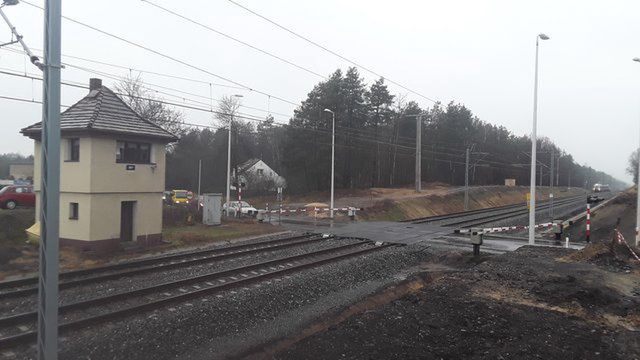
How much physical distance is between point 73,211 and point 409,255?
13444 mm

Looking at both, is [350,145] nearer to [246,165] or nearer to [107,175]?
[246,165]

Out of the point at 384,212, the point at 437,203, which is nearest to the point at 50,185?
the point at 384,212

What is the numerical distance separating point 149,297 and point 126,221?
9731mm

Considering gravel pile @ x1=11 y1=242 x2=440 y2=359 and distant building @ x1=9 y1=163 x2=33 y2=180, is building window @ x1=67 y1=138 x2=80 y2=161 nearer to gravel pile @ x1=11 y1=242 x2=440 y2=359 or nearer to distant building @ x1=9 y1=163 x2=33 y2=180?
gravel pile @ x1=11 y1=242 x2=440 y2=359

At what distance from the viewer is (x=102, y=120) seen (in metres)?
19.0

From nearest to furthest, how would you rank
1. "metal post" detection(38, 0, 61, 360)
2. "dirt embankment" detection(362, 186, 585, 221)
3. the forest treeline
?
"metal post" detection(38, 0, 61, 360) < "dirt embankment" detection(362, 186, 585, 221) < the forest treeline

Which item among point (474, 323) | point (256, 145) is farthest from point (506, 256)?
point (256, 145)

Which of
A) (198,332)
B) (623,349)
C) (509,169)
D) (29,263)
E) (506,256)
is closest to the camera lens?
(623,349)

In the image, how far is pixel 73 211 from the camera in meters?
18.5

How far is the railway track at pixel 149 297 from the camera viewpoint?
8.70 metres

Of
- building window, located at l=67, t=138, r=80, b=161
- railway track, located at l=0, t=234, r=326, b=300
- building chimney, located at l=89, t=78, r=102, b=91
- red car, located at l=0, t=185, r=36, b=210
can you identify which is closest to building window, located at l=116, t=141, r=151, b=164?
building window, located at l=67, t=138, r=80, b=161

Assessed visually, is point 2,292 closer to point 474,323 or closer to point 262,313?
point 262,313

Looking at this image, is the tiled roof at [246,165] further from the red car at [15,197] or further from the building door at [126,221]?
the building door at [126,221]

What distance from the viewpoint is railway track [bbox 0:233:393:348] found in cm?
870
